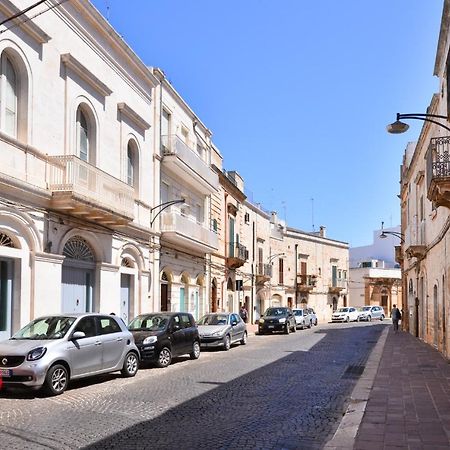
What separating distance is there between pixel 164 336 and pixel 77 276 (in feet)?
13.0

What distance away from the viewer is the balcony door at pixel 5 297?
47.5ft

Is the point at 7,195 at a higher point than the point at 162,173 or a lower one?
lower

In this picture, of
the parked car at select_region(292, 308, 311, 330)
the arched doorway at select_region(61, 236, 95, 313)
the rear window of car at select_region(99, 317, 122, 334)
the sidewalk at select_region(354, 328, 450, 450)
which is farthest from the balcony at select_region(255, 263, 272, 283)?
the rear window of car at select_region(99, 317, 122, 334)

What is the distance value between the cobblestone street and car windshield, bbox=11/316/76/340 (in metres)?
1.06

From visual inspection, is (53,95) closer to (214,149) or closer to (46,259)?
(46,259)

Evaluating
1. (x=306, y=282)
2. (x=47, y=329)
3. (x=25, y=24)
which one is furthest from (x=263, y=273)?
(x=47, y=329)

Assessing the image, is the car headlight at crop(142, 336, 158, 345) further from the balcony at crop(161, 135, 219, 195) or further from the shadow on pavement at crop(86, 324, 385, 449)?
the balcony at crop(161, 135, 219, 195)

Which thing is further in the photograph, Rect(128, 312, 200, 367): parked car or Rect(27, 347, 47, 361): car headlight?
Rect(128, 312, 200, 367): parked car

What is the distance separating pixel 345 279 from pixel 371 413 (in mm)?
55538

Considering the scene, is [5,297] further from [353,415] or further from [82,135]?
[353,415]

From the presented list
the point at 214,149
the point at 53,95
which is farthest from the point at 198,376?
the point at 214,149

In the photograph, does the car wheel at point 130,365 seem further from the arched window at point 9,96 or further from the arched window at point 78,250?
the arched window at point 9,96

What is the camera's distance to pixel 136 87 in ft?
73.4

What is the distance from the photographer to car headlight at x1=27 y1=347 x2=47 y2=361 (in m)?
10.2
